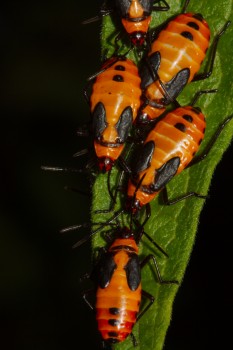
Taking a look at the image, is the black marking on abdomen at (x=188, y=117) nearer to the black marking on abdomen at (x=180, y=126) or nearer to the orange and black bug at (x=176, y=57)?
the black marking on abdomen at (x=180, y=126)

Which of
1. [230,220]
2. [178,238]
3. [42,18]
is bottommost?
[230,220]

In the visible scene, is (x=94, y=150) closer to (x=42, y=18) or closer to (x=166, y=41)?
(x=166, y=41)

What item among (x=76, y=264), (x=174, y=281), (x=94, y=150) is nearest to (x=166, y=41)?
(x=94, y=150)

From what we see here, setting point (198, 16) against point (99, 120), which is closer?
point (198, 16)

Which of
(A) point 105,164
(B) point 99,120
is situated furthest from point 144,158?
(B) point 99,120

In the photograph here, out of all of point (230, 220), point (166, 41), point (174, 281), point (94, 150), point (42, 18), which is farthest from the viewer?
point (42, 18)

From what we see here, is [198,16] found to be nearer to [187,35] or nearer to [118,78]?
[187,35]

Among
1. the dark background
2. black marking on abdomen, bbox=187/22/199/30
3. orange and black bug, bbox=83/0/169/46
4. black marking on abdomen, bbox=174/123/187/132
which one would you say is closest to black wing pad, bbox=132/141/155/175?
black marking on abdomen, bbox=174/123/187/132

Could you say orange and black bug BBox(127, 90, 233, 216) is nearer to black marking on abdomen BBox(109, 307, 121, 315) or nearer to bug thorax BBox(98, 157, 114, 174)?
bug thorax BBox(98, 157, 114, 174)
